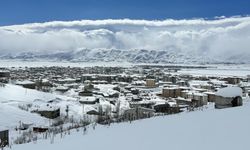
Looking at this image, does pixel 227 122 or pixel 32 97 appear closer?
pixel 227 122

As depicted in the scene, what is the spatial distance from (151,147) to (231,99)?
7363mm

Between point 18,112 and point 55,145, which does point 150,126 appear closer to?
point 55,145

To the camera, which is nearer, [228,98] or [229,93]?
[228,98]

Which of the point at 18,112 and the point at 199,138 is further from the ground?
the point at 199,138

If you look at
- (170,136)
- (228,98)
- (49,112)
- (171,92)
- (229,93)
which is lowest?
(171,92)

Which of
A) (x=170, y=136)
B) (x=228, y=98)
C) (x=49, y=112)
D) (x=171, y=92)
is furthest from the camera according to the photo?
(x=171, y=92)

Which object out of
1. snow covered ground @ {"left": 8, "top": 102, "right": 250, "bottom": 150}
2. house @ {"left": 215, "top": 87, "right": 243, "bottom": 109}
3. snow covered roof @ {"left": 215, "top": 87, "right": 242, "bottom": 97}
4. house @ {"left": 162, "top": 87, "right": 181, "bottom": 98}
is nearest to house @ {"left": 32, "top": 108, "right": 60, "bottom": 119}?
snow covered roof @ {"left": 215, "top": 87, "right": 242, "bottom": 97}

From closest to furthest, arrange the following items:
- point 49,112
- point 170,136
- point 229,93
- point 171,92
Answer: point 170,136
point 229,93
point 49,112
point 171,92

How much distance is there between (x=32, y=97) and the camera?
40.4 metres

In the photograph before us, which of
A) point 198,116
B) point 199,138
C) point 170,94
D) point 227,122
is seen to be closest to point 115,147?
point 199,138

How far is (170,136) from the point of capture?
21.3ft

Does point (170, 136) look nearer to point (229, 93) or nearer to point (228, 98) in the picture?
point (228, 98)

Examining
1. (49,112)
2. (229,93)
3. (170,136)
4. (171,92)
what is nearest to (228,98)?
(229,93)

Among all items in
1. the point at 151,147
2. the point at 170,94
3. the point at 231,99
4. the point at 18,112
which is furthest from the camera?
the point at 170,94
